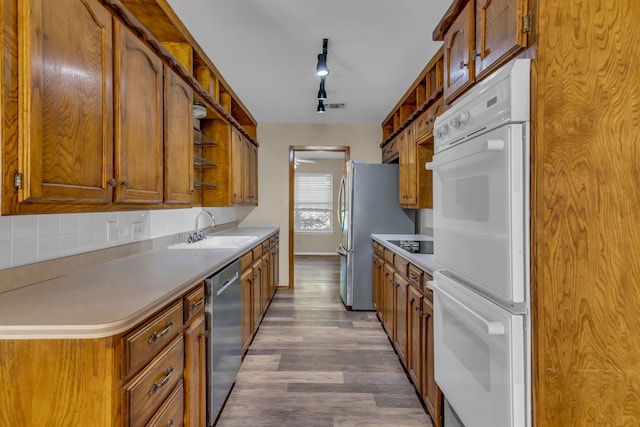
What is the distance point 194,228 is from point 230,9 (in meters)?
1.92

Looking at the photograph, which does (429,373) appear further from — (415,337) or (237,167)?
(237,167)

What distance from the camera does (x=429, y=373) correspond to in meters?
2.01

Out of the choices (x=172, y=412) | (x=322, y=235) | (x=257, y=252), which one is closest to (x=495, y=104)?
(x=172, y=412)

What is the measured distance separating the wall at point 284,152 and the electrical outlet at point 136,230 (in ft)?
8.93

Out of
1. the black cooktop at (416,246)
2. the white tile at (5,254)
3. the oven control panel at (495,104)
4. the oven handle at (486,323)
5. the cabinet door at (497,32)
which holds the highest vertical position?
the cabinet door at (497,32)

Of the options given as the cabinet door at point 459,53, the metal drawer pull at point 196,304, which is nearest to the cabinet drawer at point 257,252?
the metal drawer pull at point 196,304

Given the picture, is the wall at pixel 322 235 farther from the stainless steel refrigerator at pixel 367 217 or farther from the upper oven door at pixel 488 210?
the upper oven door at pixel 488 210

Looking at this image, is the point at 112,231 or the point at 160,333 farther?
the point at 112,231

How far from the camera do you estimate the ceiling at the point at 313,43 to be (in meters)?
2.13

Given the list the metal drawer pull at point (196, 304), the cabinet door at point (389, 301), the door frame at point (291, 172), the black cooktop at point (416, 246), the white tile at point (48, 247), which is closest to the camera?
the white tile at point (48, 247)

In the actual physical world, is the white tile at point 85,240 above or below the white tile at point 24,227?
below

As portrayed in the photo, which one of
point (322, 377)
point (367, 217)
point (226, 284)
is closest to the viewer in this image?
point (226, 284)

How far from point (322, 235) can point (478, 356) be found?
7.07 meters

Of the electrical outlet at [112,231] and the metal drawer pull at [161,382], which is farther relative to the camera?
the electrical outlet at [112,231]
